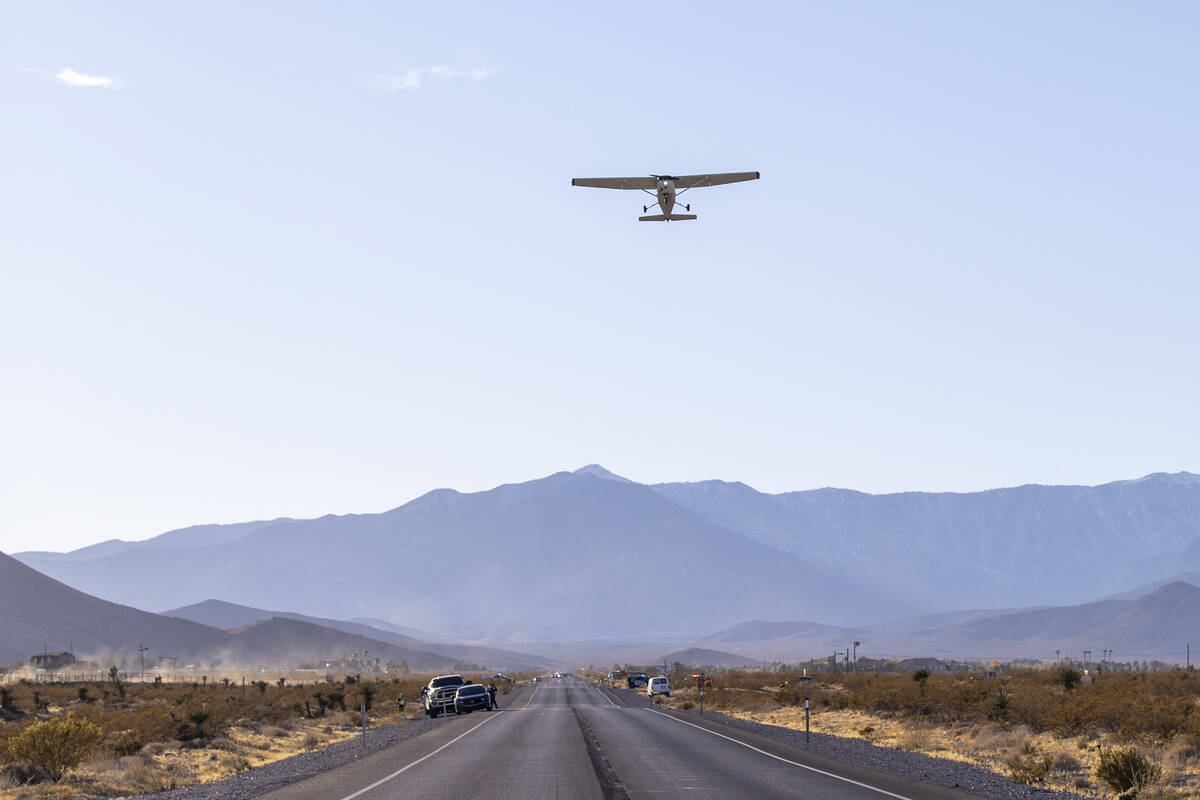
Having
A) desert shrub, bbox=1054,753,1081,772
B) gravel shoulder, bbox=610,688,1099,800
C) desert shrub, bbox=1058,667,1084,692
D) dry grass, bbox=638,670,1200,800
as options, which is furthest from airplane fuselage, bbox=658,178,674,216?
desert shrub, bbox=1058,667,1084,692

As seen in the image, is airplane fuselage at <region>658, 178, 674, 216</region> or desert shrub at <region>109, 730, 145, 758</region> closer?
desert shrub at <region>109, 730, 145, 758</region>

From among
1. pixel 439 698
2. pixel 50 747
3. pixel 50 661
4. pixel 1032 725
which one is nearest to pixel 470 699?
pixel 439 698

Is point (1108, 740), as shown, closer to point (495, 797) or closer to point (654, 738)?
point (654, 738)

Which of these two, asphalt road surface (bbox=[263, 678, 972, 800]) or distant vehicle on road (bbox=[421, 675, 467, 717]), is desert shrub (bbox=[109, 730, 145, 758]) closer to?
asphalt road surface (bbox=[263, 678, 972, 800])

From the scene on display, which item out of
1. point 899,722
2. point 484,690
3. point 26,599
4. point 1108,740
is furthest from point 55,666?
point 1108,740

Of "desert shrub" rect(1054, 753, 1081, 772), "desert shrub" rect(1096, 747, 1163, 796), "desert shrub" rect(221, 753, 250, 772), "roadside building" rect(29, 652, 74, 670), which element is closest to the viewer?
"desert shrub" rect(1096, 747, 1163, 796)

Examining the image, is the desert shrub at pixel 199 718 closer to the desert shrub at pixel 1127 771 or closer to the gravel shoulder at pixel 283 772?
the gravel shoulder at pixel 283 772
